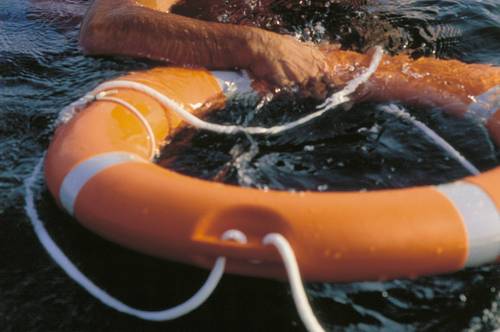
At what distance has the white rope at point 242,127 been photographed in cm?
208

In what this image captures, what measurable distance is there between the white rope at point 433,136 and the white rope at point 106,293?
1.09 meters

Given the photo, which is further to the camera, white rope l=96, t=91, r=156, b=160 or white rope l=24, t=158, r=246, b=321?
white rope l=96, t=91, r=156, b=160

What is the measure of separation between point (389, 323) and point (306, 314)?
44cm

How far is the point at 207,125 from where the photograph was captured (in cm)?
212

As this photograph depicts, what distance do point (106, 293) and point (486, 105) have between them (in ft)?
5.31

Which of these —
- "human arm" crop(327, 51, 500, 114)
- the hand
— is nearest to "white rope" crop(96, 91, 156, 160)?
the hand

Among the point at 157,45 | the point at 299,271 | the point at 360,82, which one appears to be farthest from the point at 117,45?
the point at 299,271

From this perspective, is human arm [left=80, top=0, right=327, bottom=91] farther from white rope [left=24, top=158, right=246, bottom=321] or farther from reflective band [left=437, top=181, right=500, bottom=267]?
Result: reflective band [left=437, top=181, right=500, bottom=267]

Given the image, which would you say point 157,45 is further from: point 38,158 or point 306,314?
point 306,314

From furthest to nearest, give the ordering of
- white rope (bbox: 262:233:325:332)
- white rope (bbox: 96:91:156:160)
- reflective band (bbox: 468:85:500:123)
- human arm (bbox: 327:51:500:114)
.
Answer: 1. human arm (bbox: 327:51:500:114)
2. reflective band (bbox: 468:85:500:123)
3. white rope (bbox: 96:91:156:160)
4. white rope (bbox: 262:233:325:332)

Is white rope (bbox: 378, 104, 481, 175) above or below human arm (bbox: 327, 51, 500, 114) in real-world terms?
below

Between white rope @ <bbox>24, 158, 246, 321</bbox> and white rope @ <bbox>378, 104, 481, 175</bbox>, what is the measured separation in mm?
1089

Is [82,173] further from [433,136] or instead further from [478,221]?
[433,136]

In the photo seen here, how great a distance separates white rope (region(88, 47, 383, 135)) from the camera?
208 centimetres
